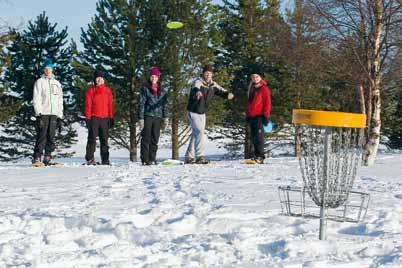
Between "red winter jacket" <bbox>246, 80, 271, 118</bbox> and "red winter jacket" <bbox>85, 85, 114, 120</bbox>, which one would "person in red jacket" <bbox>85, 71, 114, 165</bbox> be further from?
"red winter jacket" <bbox>246, 80, 271, 118</bbox>

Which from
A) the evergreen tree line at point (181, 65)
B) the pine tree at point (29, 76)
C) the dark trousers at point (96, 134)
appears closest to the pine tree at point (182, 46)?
the evergreen tree line at point (181, 65)

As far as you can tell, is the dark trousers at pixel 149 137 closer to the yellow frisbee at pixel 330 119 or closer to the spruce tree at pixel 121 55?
the yellow frisbee at pixel 330 119

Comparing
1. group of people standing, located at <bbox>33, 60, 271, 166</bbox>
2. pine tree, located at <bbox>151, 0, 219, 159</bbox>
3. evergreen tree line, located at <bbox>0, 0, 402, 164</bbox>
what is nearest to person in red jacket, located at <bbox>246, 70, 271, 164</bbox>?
group of people standing, located at <bbox>33, 60, 271, 166</bbox>

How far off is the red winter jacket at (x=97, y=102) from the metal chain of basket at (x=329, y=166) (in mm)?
6935

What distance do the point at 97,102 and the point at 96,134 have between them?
23.7 inches

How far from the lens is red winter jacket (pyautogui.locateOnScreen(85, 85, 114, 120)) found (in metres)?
10.8

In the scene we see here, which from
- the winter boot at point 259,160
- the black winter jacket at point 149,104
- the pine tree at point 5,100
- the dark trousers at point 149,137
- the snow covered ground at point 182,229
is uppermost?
the pine tree at point 5,100

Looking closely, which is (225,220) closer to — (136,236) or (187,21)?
(136,236)

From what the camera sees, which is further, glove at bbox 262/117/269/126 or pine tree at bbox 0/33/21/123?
pine tree at bbox 0/33/21/123

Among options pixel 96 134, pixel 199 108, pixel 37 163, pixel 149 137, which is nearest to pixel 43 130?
pixel 37 163

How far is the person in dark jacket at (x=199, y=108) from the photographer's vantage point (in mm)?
10523

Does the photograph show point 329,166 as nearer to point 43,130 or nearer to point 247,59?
point 43,130

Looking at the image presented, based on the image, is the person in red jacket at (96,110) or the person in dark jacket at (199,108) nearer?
the person in dark jacket at (199,108)

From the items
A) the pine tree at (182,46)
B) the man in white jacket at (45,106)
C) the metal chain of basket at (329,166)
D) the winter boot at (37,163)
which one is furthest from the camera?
the pine tree at (182,46)
